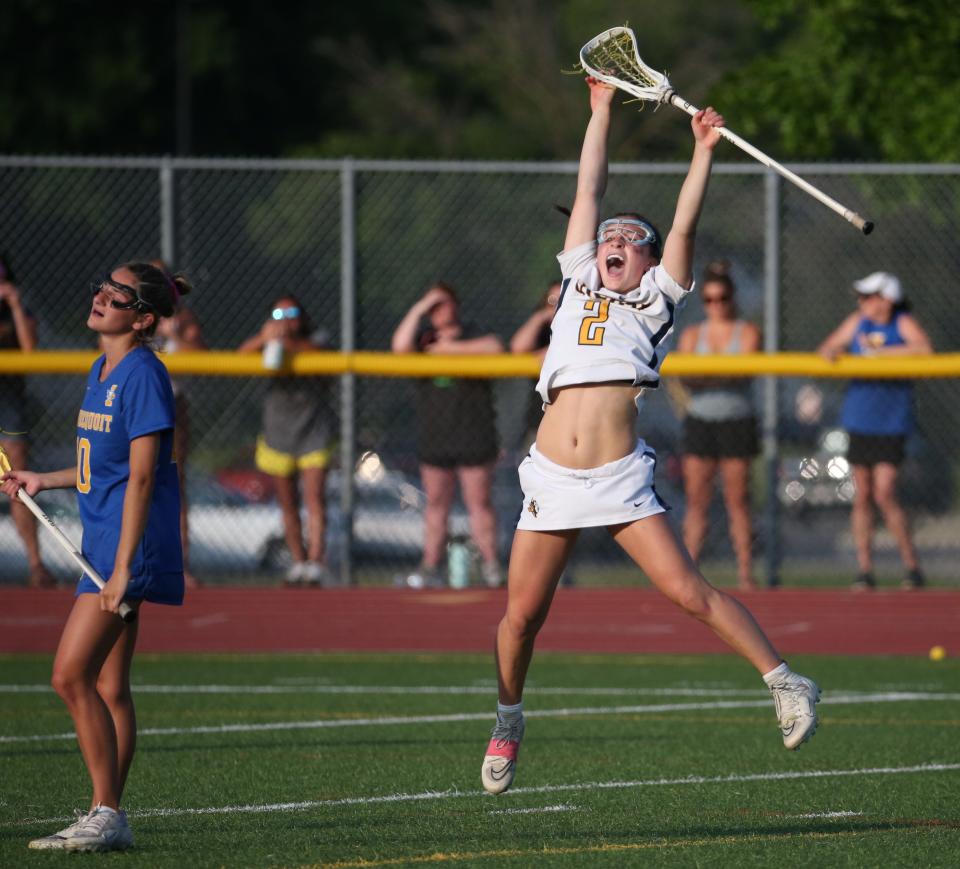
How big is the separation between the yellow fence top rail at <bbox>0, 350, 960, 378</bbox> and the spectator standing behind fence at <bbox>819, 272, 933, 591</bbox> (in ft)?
1.00

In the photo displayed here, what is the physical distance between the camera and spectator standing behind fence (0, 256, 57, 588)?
13734 mm

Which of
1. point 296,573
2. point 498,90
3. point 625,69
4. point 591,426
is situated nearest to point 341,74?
point 498,90

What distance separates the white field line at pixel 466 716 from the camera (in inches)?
363

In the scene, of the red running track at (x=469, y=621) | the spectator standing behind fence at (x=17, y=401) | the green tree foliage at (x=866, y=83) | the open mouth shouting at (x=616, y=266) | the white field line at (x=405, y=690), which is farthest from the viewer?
the green tree foliage at (x=866, y=83)

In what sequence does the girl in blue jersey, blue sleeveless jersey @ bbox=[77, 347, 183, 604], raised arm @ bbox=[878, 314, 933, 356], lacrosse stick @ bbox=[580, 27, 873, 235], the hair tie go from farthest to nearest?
raised arm @ bbox=[878, 314, 933, 356] → lacrosse stick @ bbox=[580, 27, 873, 235] → the hair tie → blue sleeveless jersey @ bbox=[77, 347, 183, 604] → the girl in blue jersey

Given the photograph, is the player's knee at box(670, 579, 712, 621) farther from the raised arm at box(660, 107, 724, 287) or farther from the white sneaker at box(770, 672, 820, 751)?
the raised arm at box(660, 107, 724, 287)

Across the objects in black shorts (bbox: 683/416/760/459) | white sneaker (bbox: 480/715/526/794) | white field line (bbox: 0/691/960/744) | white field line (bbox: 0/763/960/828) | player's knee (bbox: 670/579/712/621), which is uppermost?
black shorts (bbox: 683/416/760/459)

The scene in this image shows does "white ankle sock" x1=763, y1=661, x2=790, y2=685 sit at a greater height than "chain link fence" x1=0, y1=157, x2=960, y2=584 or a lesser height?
lesser

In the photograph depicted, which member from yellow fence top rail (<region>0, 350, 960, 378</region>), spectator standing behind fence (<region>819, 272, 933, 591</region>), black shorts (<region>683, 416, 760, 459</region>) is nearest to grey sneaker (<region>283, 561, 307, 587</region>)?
yellow fence top rail (<region>0, 350, 960, 378</region>)

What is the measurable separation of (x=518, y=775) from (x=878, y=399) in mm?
6432

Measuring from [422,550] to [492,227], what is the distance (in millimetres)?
2813

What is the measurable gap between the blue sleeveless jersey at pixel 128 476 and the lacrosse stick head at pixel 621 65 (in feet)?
6.85

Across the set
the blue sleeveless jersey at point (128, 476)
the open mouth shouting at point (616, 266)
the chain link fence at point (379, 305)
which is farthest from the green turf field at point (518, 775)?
the chain link fence at point (379, 305)

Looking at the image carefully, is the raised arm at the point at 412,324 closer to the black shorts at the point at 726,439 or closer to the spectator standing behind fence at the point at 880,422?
the black shorts at the point at 726,439
